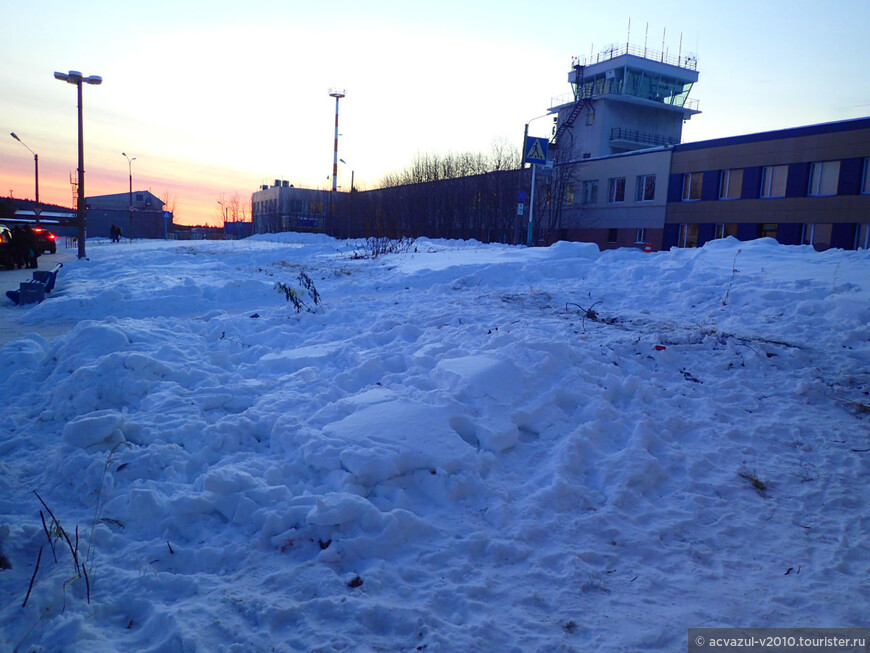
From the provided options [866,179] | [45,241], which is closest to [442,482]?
[866,179]

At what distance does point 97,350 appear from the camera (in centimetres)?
681

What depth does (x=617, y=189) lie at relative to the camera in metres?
42.2

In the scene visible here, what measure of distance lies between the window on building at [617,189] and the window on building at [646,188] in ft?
4.18

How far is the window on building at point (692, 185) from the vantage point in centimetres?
3712

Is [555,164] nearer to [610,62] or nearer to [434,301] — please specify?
[610,62]

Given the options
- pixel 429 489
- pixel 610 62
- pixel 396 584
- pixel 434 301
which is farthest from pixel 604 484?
pixel 610 62

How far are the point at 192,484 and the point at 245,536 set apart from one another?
2.67 ft

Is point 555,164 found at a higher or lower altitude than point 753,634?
higher

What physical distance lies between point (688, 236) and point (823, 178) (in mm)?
8487

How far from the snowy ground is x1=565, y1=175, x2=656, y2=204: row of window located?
3491 cm

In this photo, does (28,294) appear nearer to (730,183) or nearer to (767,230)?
(767,230)

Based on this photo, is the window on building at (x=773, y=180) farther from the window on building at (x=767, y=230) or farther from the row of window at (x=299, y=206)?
the row of window at (x=299, y=206)

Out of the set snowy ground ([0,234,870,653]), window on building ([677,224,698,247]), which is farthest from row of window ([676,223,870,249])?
snowy ground ([0,234,870,653])

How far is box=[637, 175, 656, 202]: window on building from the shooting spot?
39875mm
